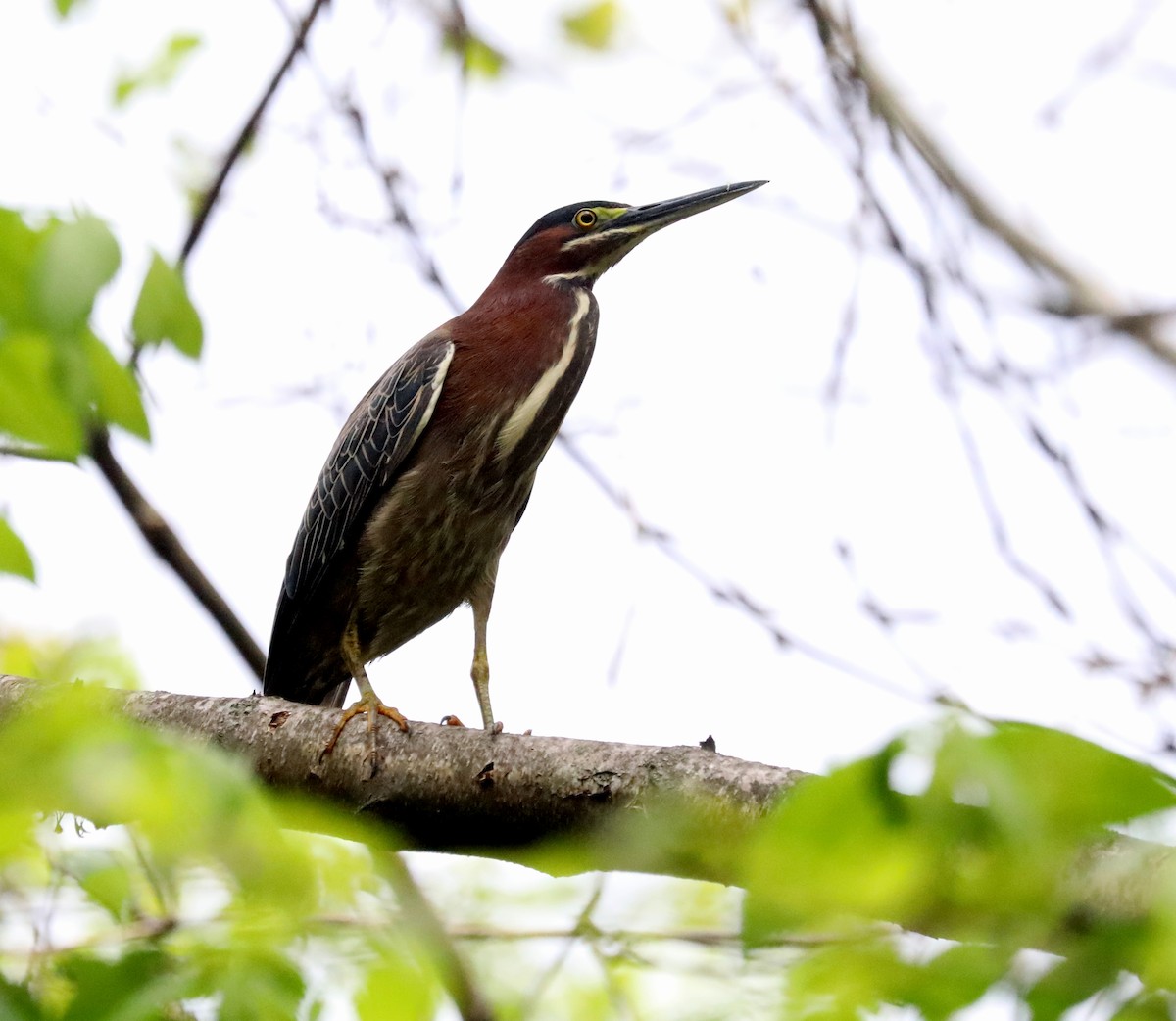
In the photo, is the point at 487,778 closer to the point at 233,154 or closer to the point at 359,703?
the point at 359,703

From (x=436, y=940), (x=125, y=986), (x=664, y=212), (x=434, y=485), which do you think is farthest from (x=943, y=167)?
(x=125, y=986)

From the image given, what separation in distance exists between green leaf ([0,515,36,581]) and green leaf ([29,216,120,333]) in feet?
1.24

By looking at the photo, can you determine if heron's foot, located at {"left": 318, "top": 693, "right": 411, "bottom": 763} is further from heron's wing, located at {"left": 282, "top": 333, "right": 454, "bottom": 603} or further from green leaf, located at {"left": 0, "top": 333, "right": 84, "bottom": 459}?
green leaf, located at {"left": 0, "top": 333, "right": 84, "bottom": 459}

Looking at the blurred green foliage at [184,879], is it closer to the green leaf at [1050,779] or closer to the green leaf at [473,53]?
the green leaf at [1050,779]

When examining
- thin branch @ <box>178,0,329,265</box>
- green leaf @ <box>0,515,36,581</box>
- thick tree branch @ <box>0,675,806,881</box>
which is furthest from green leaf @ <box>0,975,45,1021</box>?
thin branch @ <box>178,0,329,265</box>

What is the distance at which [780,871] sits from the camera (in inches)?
52.1

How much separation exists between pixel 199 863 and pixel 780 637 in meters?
2.23

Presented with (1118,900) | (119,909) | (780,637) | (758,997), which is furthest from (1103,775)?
(780,637)

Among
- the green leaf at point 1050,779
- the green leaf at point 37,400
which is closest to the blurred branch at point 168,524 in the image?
the green leaf at point 37,400

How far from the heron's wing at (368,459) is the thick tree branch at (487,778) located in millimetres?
1463

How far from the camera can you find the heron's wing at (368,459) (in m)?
4.84

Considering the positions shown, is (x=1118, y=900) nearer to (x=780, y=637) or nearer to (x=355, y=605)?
(x=780, y=637)

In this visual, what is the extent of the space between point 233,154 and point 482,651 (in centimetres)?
204

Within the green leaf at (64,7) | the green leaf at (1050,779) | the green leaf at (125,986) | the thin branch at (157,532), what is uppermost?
the green leaf at (64,7)
